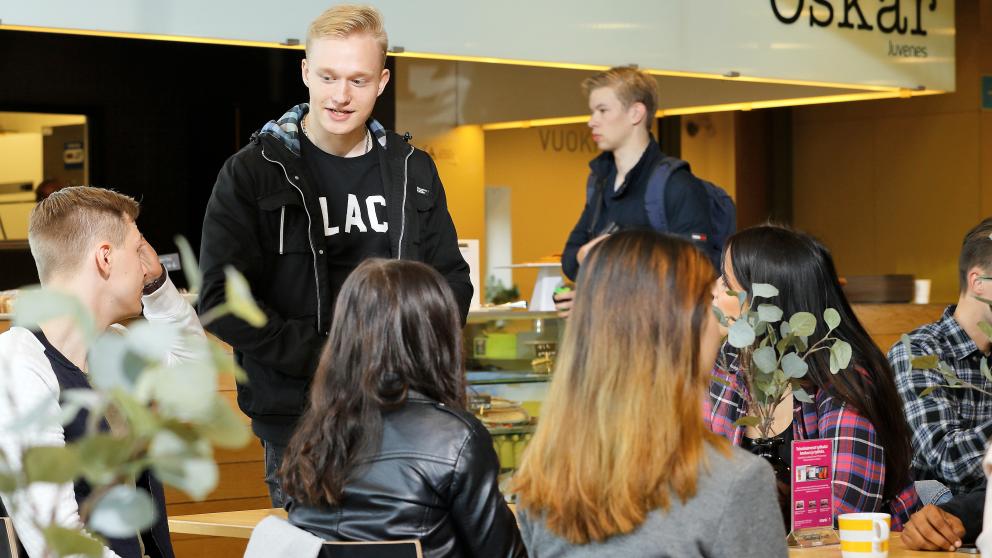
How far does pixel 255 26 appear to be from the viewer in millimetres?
4676

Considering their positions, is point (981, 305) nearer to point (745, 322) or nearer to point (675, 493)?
point (745, 322)

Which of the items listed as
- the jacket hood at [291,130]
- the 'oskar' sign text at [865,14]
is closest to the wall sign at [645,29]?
the 'oskar' sign text at [865,14]

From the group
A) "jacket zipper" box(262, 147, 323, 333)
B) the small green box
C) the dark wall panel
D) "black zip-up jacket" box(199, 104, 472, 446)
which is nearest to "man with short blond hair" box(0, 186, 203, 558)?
"black zip-up jacket" box(199, 104, 472, 446)

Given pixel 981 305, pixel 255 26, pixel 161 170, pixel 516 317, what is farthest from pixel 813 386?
pixel 161 170

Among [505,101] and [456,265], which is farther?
[505,101]

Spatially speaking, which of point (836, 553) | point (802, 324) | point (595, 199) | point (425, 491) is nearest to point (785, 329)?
point (802, 324)

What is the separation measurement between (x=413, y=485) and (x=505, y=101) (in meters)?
6.46

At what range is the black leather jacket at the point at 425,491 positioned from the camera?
209cm

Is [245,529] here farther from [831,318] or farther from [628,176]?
[628,176]

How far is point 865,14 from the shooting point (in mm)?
6414

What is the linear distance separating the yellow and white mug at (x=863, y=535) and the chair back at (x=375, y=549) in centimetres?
69

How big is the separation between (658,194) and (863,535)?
93.4 inches

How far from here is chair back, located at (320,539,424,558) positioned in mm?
1866

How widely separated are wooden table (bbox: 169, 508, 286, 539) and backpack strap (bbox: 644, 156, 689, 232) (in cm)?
186
